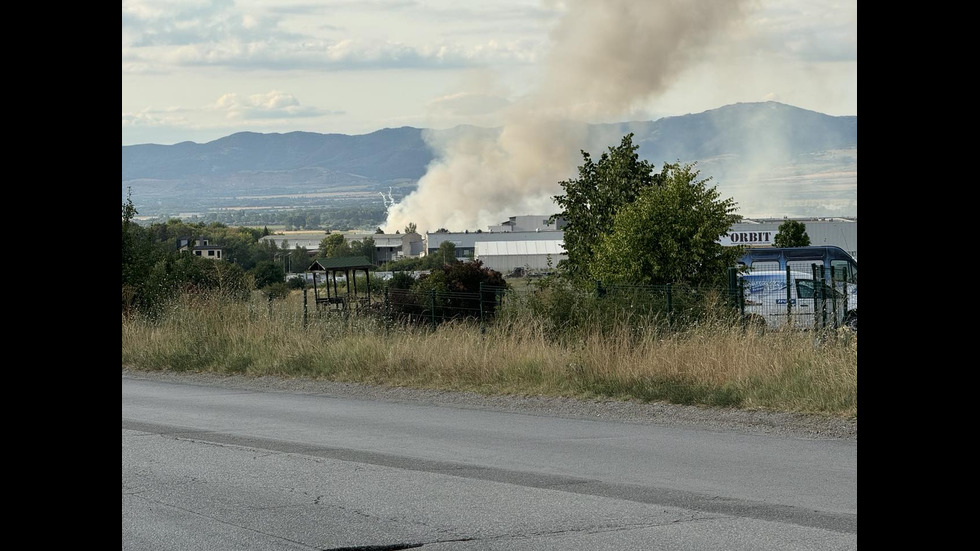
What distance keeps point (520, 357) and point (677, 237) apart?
8.14 metres

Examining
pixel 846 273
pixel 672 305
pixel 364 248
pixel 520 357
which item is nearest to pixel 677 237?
pixel 672 305

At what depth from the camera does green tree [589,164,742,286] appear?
21.9 m

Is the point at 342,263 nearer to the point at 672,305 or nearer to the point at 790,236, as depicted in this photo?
the point at 672,305

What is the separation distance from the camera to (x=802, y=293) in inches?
846

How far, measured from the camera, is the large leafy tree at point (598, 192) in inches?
1442

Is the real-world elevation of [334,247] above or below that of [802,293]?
above

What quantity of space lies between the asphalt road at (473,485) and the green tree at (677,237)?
1105cm

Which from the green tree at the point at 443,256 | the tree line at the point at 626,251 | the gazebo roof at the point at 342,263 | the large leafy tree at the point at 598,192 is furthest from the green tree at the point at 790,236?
the green tree at the point at 443,256

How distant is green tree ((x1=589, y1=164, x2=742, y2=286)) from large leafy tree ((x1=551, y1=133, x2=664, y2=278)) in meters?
13.3
